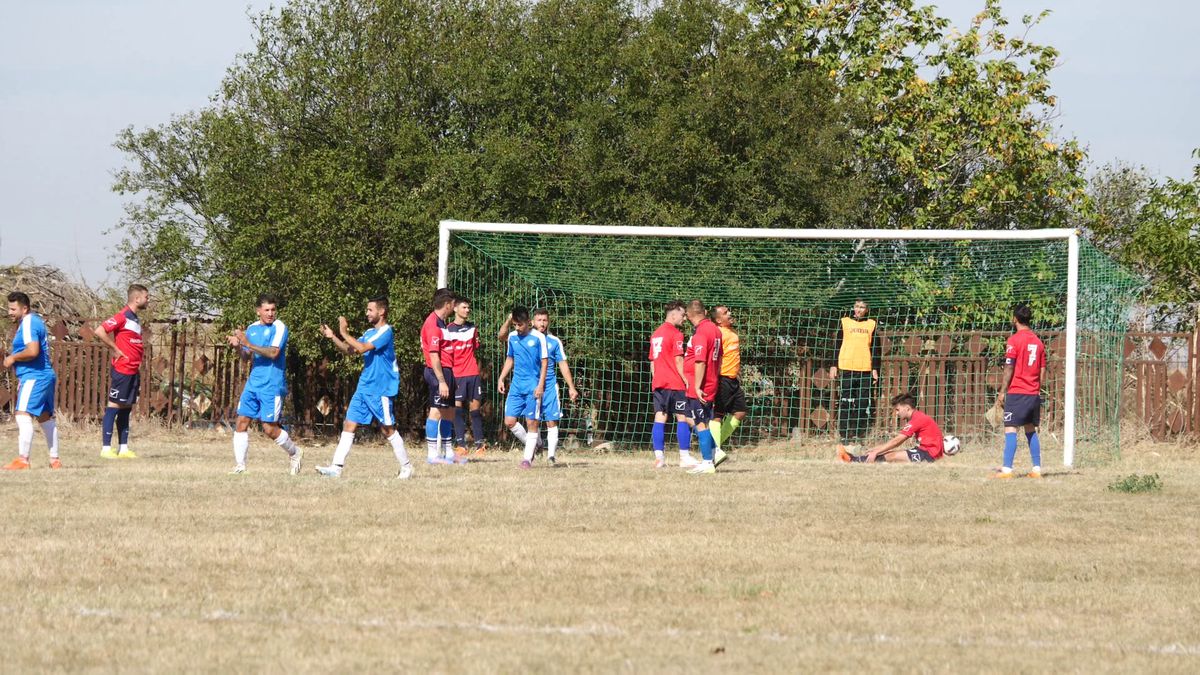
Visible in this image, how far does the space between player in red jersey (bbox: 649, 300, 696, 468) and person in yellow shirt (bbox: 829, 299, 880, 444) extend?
389 centimetres

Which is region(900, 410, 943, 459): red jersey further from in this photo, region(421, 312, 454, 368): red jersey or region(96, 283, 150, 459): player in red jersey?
region(96, 283, 150, 459): player in red jersey

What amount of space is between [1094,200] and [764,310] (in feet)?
28.3

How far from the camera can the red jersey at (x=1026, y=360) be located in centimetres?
1401

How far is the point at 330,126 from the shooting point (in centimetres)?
1973

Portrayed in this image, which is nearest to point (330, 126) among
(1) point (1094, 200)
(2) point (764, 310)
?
(2) point (764, 310)

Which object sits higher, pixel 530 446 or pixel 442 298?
pixel 442 298

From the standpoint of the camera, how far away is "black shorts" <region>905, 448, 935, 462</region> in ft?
54.0

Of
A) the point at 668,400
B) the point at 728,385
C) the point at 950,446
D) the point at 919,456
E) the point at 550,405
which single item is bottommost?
the point at 919,456

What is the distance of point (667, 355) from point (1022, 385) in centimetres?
354

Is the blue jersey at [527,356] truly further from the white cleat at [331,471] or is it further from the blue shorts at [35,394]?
the blue shorts at [35,394]

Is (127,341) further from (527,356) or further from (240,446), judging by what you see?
(527,356)

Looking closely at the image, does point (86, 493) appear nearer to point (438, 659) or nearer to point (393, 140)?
point (438, 659)

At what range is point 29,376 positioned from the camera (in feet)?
44.1

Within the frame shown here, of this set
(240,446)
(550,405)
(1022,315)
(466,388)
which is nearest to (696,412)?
(550,405)
